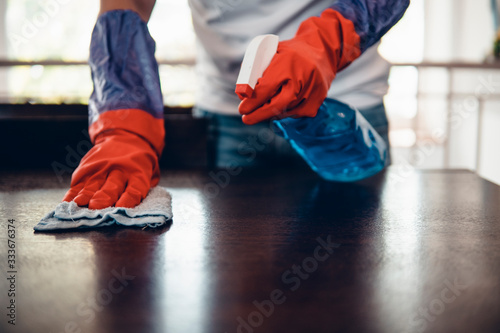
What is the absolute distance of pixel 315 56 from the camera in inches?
29.8

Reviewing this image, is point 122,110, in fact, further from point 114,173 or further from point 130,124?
point 114,173

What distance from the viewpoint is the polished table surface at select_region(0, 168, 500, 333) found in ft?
1.16

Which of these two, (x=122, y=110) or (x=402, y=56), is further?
(x=402, y=56)

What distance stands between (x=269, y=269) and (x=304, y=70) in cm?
37

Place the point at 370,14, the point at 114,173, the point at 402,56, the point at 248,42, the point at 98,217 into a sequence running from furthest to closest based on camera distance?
the point at 402,56 < the point at 248,42 < the point at 370,14 < the point at 114,173 < the point at 98,217

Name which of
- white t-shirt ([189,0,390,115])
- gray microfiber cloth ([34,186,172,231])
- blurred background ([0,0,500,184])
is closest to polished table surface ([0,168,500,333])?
gray microfiber cloth ([34,186,172,231])

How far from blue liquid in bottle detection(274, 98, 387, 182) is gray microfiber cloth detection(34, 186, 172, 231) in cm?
34

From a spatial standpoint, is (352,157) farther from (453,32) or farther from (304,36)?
(453,32)

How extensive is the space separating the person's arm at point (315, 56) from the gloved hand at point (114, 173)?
22cm

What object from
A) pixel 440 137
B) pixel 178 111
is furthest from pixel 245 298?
pixel 440 137

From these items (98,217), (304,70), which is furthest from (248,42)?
(98,217)

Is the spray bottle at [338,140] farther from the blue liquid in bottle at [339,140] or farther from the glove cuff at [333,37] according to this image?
the glove cuff at [333,37]

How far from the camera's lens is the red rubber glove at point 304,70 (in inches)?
27.0

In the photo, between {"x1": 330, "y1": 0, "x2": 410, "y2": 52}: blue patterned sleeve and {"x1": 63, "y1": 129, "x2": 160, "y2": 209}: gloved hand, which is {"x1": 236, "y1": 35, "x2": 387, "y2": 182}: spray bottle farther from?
{"x1": 63, "y1": 129, "x2": 160, "y2": 209}: gloved hand
